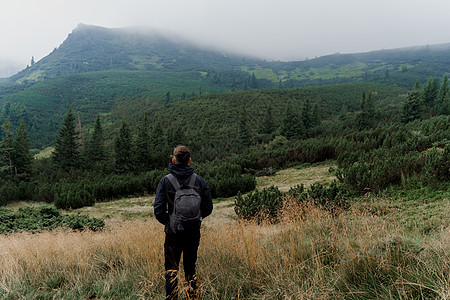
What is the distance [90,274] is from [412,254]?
3943mm

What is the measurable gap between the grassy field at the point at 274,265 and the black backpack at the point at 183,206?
697 millimetres

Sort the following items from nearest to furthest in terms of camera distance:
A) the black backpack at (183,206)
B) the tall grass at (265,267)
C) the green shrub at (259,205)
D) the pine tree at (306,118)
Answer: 1. the tall grass at (265,267)
2. the black backpack at (183,206)
3. the green shrub at (259,205)
4. the pine tree at (306,118)

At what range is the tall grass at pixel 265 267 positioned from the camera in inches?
84.3

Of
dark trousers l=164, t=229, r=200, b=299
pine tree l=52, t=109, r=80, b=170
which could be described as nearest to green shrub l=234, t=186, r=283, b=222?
dark trousers l=164, t=229, r=200, b=299

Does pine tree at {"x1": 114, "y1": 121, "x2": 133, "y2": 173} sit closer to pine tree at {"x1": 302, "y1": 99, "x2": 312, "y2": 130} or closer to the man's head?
pine tree at {"x1": 302, "y1": 99, "x2": 312, "y2": 130}

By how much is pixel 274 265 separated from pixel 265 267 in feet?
0.54

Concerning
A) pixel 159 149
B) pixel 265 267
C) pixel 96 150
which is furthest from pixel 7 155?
pixel 265 267

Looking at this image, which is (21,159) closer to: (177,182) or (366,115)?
(177,182)

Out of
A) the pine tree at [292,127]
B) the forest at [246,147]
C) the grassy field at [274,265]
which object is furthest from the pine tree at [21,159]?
the pine tree at [292,127]

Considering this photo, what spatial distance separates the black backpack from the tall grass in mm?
690

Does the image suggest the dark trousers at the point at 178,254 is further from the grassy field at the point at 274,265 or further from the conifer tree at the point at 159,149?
the conifer tree at the point at 159,149

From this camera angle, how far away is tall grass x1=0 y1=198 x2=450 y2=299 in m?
2.14

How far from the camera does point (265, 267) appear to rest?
2684 mm

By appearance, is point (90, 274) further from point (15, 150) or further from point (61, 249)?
point (15, 150)
